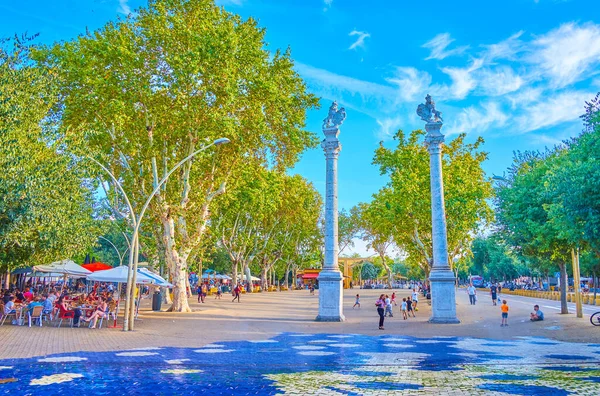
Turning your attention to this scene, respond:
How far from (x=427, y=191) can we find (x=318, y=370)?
30.0 metres

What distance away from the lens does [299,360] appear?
1273 centimetres

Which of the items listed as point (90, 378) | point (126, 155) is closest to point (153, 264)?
point (126, 155)

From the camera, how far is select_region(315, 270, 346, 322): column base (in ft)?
76.7

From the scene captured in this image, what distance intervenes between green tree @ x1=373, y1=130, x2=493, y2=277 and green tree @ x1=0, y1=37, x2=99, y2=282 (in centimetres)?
2492

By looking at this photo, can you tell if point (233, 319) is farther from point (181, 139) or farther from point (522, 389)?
point (522, 389)

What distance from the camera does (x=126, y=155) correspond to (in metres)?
29.5

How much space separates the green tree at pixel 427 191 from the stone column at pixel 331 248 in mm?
13903

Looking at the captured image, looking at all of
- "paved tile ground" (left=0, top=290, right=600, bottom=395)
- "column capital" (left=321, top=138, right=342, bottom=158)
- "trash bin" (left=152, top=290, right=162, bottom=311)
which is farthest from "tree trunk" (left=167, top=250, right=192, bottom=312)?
"column capital" (left=321, top=138, right=342, bottom=158)

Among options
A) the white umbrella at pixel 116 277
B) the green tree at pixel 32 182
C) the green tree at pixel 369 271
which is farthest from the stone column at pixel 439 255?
the green tree at pixel 369 271

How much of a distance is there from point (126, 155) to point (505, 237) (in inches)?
974

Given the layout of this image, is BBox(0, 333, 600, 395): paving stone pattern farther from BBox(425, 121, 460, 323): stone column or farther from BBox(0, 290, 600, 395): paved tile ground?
BBox(425, 121, 460, 323): stone column

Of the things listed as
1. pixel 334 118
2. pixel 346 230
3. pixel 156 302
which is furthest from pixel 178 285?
pixel 346 230

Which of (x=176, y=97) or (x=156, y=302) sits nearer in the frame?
(x=176, y=97)

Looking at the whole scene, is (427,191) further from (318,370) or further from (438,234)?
(318,370)
